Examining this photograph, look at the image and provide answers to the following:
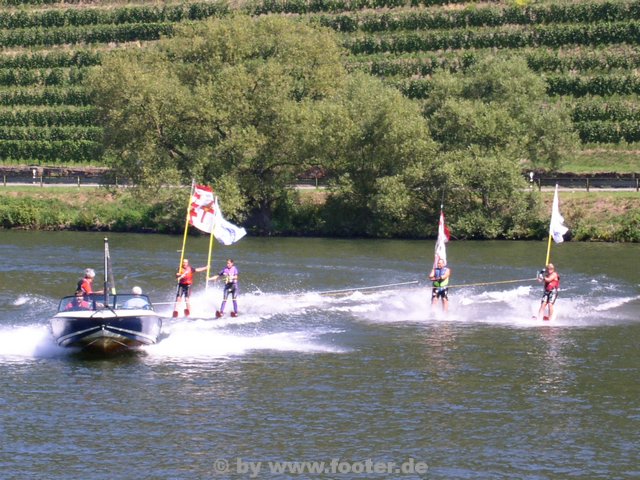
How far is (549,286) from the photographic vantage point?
43312 mm

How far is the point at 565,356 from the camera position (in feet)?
123

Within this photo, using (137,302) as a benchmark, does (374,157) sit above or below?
above

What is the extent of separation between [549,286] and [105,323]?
16.6 meters

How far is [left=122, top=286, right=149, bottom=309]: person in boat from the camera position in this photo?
124 ft

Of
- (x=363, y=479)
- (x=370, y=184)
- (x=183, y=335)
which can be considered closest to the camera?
(x=363, y=479)

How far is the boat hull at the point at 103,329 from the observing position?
3625cm

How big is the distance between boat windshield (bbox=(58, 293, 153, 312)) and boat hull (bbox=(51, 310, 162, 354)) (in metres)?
0.46

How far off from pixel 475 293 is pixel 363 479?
87.6ft

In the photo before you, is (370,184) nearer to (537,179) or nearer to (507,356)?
(537,179)

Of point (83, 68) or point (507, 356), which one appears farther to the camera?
point (83, 68)

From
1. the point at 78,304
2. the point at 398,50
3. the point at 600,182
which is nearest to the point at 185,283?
the point at 78,304

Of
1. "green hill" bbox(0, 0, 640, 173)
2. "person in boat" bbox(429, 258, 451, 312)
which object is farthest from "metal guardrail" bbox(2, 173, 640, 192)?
"person in boat" bbox(429, 258, 451, 312)

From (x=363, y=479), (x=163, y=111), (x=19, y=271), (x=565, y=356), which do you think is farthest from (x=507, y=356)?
(x=163, y=111)

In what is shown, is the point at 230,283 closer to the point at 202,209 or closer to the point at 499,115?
the point at 202,209
